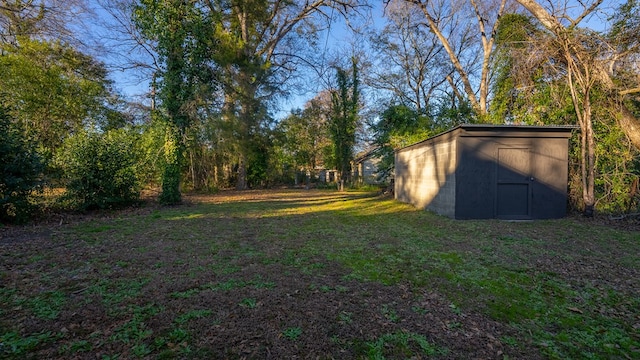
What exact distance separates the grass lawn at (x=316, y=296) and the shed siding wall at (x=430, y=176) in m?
2.56

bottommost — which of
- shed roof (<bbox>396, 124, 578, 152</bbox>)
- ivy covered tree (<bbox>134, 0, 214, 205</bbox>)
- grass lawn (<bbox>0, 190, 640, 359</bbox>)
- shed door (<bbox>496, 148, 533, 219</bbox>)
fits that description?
grass lawn (<bbox>0, 190, 640, 359</bbox>)

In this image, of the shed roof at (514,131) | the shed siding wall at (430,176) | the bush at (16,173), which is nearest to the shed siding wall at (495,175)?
the shed roof at (514,131)

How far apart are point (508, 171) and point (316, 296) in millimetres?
7026

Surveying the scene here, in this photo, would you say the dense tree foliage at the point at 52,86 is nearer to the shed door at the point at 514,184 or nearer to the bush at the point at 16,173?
the bush at the point at 16,173

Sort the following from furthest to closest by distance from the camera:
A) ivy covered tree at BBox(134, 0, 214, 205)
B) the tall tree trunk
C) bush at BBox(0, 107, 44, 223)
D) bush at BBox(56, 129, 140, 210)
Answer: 1. the tall tree trunk
2. ivy covered tree at BBox(134, 0, 214, 205)
3. bush at BBox(56, 129, 140, 210)
4. bush at BBox(0, 107, 44, 223)

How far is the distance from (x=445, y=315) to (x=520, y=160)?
22.2ft

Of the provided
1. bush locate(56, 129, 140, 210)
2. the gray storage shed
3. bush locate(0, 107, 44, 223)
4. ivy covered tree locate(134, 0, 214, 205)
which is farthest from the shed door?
bush locate(0, 107, 44, 223)

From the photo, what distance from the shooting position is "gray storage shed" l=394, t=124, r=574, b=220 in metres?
7.52

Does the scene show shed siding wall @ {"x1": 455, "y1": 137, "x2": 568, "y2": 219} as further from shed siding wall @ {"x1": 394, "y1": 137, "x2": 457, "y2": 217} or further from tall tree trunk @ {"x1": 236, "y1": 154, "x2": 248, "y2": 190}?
tall tree trunk @ {"x1": 236, "y1": 154, "x2": 248, "y2": 190}

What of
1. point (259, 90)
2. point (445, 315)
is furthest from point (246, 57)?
point (445, 315)

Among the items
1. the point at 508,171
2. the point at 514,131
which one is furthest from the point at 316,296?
the point at 514,131

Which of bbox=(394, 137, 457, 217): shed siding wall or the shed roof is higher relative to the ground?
the shed roof

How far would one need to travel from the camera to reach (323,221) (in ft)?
24.9

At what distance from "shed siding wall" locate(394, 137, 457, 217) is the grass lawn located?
2559mm
